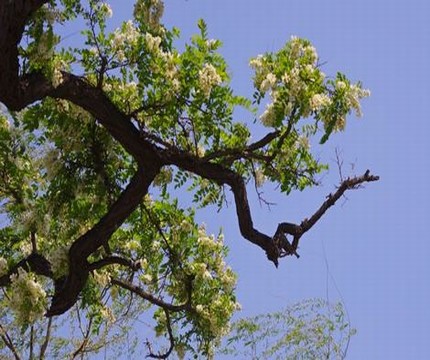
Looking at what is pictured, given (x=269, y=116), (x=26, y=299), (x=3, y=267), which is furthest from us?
(x=3, y=267)

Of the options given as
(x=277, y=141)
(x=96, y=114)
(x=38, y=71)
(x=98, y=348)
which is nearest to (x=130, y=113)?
(x=96, y=114)

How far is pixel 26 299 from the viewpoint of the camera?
17.7ft

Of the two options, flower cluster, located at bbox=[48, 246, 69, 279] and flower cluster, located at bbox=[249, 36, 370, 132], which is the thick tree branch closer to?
flower cluster, located at bbox=[48, 246, 69, 279]

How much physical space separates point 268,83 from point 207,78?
0.48 m

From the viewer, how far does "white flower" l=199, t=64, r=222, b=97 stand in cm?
527

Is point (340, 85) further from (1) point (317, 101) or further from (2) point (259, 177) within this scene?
(2) point (259, 177)

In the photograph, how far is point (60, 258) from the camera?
590 centimetres

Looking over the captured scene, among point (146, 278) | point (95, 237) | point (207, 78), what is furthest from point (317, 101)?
point (146, 278)

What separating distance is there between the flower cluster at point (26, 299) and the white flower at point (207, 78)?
1.91 m

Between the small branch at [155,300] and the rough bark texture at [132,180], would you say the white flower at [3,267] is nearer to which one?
the rough bark texture at [132,180]

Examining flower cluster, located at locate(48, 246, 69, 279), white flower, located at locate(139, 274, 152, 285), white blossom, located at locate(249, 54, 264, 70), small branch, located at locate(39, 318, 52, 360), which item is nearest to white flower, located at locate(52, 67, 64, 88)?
white blossom, located at locate(249, 54, 264, 70)

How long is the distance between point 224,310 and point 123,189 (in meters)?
1.58

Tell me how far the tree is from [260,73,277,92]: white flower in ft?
0.03

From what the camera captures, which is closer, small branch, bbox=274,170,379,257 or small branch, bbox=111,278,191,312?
small branch, bbox=274,170,379,257
